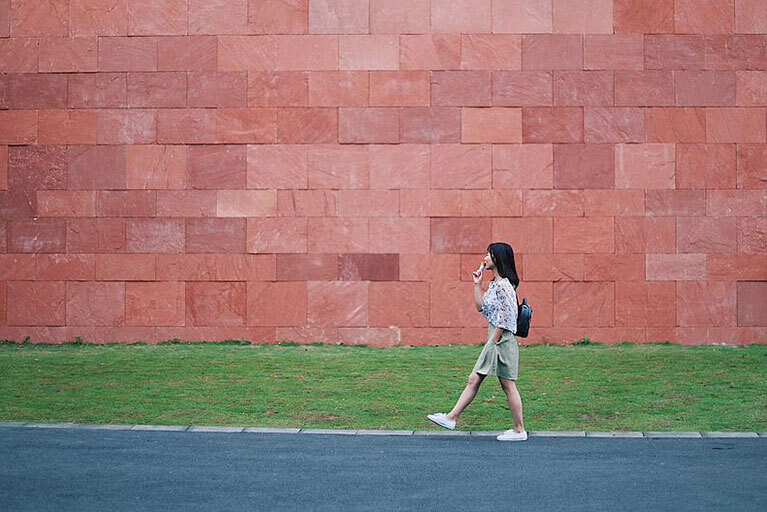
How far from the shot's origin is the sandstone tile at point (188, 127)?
17953 mm

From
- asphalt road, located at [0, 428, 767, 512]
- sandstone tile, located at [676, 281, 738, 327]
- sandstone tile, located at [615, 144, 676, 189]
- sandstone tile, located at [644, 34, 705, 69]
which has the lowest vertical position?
asphalt road, located at [0, 428, 767, 512]

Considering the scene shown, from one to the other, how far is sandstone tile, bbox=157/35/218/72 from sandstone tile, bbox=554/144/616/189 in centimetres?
567

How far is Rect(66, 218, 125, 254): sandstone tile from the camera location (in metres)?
18.0

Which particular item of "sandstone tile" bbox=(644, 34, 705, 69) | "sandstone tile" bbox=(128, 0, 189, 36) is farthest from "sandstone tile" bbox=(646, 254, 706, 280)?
"sandstone tile" bbox=(128, 0, 189, 36)

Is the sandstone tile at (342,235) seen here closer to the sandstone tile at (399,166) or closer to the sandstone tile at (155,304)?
the sandstone tile at (399,166)

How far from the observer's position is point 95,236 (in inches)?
712

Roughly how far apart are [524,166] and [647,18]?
3.06 m

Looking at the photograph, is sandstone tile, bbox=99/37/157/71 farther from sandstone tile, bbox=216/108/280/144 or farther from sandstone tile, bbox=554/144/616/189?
sandstone tile, bbox=554/144/616/189

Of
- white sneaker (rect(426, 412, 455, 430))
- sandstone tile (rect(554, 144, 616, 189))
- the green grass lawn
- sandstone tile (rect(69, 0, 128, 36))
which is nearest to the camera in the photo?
white sneaker (rect(426, 412, 455, 430))

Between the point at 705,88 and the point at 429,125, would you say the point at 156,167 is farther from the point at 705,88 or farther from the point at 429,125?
the point at 705,88

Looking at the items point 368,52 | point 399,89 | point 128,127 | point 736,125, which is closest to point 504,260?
point 399,89

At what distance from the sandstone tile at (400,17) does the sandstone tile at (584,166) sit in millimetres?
2911

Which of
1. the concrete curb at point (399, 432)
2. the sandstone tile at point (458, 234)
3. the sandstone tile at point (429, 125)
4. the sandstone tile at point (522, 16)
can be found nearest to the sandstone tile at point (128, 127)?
the sandstone tile at point (429, 125)

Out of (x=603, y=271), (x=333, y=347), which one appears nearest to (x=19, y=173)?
(x=333, y=347)
